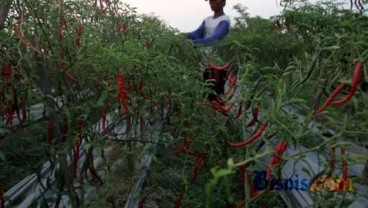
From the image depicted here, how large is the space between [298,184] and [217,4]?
5.75 feet

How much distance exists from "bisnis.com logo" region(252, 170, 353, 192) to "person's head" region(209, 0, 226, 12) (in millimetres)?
1662

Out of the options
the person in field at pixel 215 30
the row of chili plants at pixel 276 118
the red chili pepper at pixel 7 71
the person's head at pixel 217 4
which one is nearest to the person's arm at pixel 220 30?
the person in field at pixel 215 30

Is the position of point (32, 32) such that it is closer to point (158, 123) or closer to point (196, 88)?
point (196, 88)

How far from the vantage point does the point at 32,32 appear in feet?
5.03

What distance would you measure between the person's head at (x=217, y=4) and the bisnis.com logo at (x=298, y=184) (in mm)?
1662

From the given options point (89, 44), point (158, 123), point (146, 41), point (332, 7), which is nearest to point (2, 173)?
point (158, 123)

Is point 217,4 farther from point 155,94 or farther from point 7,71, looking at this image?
point 7,71

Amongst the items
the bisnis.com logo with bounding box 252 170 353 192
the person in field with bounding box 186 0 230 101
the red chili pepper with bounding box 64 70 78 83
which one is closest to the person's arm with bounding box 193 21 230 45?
the person in field with bounding box 186 0 230 101

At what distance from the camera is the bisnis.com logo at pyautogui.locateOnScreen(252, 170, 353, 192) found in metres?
1.18

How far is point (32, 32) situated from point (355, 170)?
6.97ft

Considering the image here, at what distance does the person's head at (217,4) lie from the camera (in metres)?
3.41

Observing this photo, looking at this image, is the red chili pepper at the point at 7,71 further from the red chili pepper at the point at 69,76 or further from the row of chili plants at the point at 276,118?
the row of chili plants at the point at 276,118

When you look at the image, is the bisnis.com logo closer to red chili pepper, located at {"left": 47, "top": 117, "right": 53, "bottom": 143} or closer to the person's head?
red chili pepper, located at {"left": 47, "top": 117, "right": 53, "bottom": 143}

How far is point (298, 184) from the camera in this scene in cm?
221
